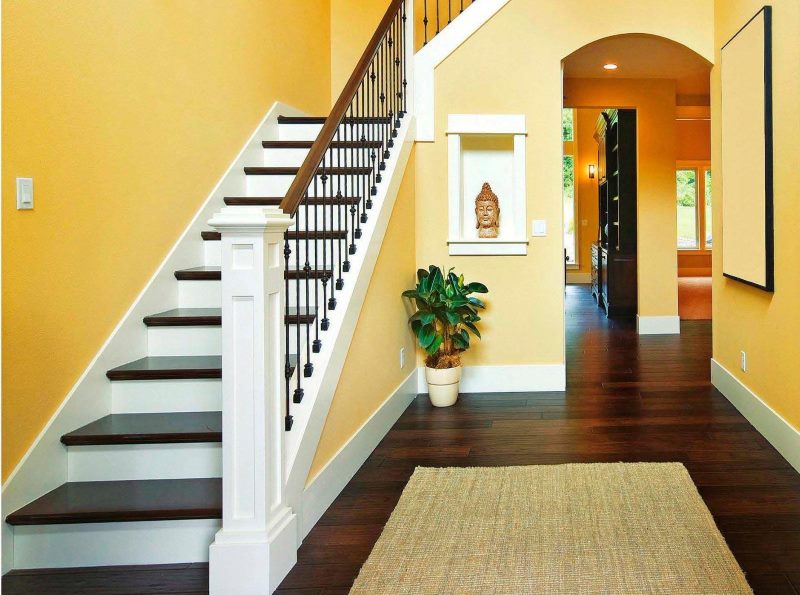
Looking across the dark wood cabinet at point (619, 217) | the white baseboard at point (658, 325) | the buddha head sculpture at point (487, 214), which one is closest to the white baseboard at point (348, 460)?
the buddha head sculpture at point (487, 214)

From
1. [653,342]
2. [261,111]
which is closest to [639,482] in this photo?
[261,111]

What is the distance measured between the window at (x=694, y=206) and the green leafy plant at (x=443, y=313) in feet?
39.8

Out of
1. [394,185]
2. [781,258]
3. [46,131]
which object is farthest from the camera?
[394,185]

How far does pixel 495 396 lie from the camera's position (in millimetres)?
4758

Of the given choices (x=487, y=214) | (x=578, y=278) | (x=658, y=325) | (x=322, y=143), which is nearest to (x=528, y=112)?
(x=487, y=214)

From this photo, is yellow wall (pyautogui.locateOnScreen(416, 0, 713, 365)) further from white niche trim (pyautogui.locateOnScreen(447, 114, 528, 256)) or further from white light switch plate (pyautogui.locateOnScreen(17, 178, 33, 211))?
white light switch plate (pyautogui.locateOnScreen(17, 178, 33, 211))

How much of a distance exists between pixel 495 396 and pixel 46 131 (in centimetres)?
331

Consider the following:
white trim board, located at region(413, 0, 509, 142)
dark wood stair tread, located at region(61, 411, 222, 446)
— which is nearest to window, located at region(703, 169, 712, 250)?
white trim board, located at region(413, 0, 509, 142)

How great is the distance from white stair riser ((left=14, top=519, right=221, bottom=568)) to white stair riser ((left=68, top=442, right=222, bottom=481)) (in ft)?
0.92

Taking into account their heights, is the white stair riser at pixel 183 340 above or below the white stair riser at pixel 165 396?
above

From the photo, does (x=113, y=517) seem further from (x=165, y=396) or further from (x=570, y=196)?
(x=570, y=196)

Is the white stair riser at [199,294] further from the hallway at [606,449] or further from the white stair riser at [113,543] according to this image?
the white stair riser at [113,543]

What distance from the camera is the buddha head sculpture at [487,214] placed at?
4.89 meters

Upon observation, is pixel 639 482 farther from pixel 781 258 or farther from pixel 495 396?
pixel 495 396
